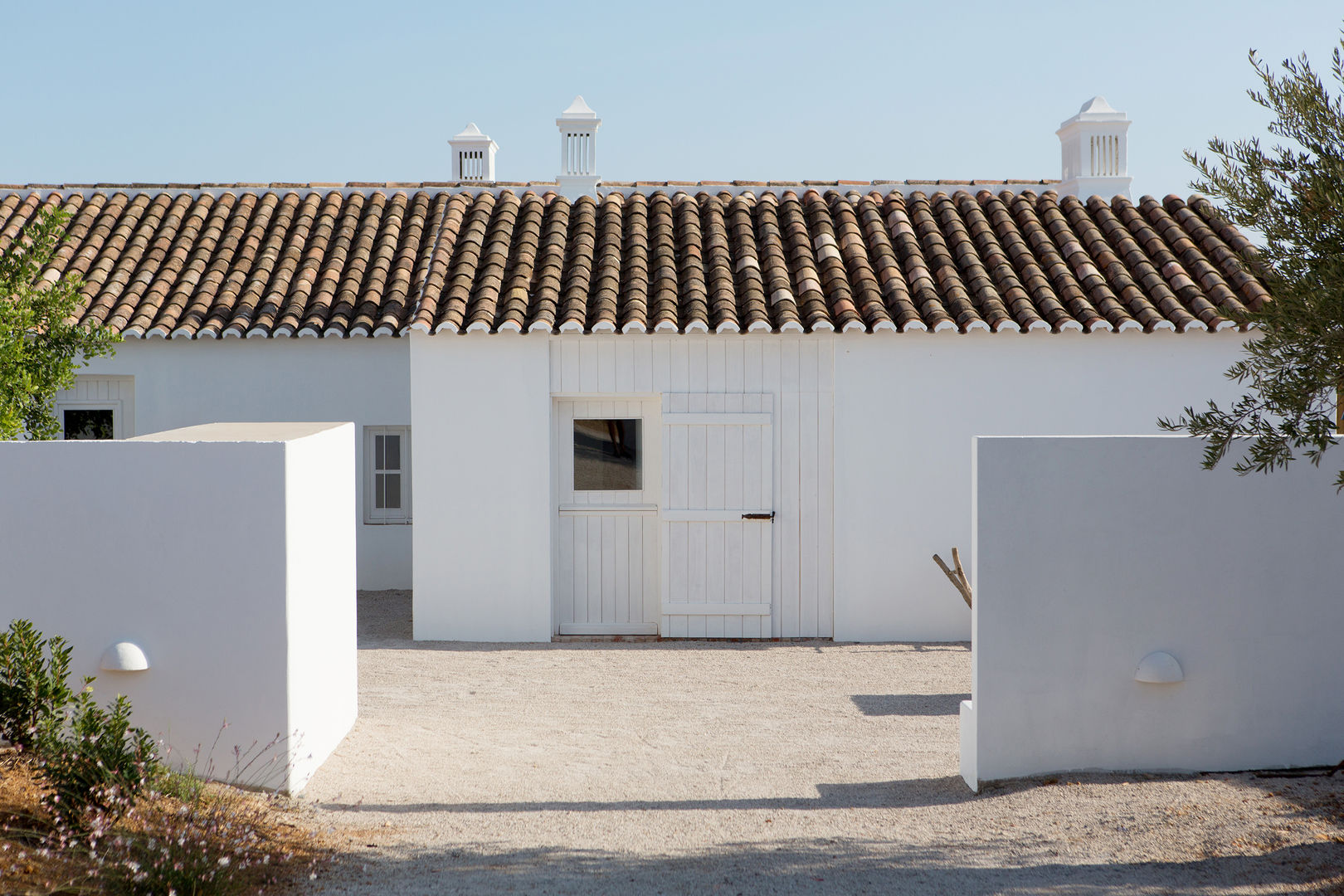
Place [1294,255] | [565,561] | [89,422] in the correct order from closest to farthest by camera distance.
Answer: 1. [1294,255]
2. [565,561]
3. [89,422]

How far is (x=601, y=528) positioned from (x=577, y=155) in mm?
4706

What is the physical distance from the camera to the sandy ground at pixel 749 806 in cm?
464

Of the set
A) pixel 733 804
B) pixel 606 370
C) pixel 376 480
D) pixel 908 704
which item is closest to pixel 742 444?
pixel 606 370

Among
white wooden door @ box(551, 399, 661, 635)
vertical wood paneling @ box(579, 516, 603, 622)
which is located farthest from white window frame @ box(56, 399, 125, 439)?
vertical wood paneling @ box(579, 516, 603, 622)

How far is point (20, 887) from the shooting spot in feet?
13.3

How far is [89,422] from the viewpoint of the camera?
39.3ft

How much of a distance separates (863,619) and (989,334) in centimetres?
276

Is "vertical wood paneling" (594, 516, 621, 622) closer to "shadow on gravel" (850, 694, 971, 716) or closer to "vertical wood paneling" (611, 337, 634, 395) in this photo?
"vertical wood paneling" (611, 337, 634, 395)

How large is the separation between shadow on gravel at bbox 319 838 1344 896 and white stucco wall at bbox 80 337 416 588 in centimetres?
759

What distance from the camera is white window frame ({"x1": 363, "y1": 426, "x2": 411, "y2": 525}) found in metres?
12.2

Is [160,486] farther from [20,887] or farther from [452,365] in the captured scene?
[452,365]

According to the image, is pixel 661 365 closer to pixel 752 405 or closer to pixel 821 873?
pixel 752 405

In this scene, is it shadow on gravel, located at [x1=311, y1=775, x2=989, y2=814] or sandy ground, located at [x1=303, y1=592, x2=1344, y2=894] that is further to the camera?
shadow on gravel, located at [x1=311, y1=775, x2=989, y2=814]

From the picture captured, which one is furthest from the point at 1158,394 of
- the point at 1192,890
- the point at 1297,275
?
the point at 1192,890
